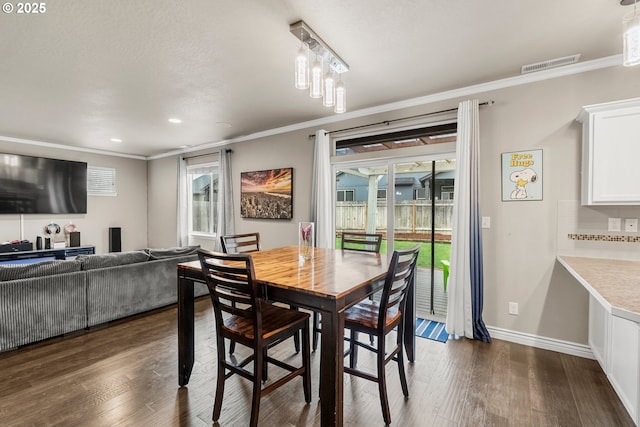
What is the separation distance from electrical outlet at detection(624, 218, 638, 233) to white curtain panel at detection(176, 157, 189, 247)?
654cm

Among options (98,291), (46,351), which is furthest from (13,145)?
(46,351)

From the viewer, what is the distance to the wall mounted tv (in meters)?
5.14

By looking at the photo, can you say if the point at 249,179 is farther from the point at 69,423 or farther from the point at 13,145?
the point at 13,145

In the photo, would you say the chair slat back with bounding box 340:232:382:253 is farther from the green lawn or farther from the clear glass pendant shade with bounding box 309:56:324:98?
the clear glass pendant shade with bounding box 309:56:324:98

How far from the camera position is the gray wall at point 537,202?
2.65 meters


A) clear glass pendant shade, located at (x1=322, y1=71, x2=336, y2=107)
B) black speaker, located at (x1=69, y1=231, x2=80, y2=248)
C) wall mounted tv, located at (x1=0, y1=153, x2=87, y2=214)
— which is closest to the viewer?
clear glass pendant shade, located at (x1=322, y1=71, x2=336, y2=107)

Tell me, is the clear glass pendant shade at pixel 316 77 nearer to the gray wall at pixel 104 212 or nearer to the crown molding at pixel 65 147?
the crown molding at pixel 65 147

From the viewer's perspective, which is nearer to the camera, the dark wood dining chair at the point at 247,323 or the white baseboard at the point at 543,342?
the dark wood dining chair at the point at 247,323

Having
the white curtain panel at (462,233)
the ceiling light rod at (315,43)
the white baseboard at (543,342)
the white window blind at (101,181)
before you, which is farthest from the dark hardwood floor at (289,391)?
the white window blind at (101,181)

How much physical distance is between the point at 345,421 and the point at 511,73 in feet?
10.7

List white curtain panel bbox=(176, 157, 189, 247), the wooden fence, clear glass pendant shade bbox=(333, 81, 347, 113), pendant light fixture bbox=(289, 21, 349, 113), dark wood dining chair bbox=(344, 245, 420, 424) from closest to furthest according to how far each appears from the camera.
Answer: dark wood dining chair bbox=(344, 245, 420, 424) → pendant light fixture bbox=(289, 21, 349, 113) → clear glass pendant shade bbox=(333, 81, 347, 113) → the wooden fence → white curtain panel bbox=(176, 157, 189, 247)

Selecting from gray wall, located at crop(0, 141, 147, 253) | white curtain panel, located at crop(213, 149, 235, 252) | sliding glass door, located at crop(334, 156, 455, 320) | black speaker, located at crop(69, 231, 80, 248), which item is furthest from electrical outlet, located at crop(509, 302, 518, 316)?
gray wall, located at crop(0, 141, 147, 253)

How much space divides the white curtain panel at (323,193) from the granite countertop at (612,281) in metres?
2.53

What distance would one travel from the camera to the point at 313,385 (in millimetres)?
2184
